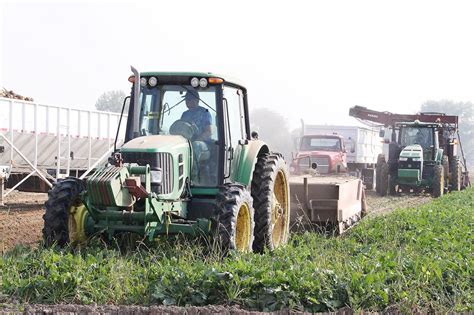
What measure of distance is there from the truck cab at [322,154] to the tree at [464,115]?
98.2 meters

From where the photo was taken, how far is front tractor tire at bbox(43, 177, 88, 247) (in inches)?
316

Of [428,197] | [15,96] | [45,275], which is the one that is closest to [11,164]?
[15,96]

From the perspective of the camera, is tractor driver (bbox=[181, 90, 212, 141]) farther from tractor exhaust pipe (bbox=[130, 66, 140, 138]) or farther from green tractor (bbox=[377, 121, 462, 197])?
green tractor (bbox=[377, 121, 462, 197])

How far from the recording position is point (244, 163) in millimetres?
8984

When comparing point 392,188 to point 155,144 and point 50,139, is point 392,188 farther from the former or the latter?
point 155,144

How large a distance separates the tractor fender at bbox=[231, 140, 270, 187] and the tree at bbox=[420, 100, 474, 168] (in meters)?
116

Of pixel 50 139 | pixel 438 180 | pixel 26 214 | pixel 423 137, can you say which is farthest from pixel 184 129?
pixel 423 137

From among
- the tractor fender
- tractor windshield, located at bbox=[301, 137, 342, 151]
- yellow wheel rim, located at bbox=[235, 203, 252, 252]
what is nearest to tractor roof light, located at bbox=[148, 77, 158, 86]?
the tractor fender

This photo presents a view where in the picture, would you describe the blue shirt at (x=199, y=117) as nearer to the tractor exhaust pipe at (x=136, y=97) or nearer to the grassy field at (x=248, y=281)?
the tractor exhaust pipe at (x=136, y=97)

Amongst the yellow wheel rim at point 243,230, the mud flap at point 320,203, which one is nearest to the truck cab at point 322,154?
the mud flap at point 320,203

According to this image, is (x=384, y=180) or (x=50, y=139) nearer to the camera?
(x=50, y=139)

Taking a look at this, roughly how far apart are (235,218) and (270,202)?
1.24 m

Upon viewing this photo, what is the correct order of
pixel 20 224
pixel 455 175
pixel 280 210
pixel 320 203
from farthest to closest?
pixel 455 175 → pixel 20 224 → pixel 320 203 → pixel 280 210

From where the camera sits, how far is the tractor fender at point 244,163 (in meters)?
8.88
